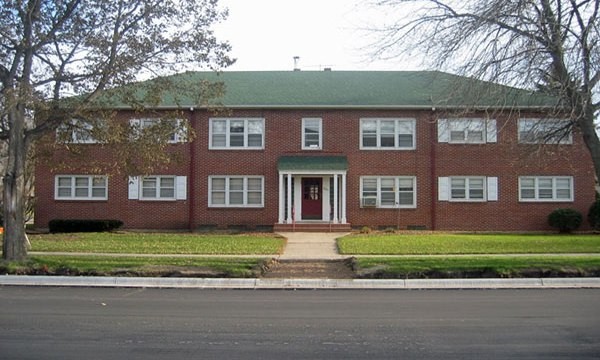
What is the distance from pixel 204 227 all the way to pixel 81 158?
35.2ft

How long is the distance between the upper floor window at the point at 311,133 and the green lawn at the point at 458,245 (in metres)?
6.89

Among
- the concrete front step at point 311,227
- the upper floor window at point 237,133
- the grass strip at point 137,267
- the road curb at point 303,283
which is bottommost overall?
the road curb at point 303,283

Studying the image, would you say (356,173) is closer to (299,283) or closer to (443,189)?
(443,189)

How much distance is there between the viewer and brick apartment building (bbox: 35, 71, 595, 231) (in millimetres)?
26359

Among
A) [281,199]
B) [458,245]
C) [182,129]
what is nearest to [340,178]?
[281,199]

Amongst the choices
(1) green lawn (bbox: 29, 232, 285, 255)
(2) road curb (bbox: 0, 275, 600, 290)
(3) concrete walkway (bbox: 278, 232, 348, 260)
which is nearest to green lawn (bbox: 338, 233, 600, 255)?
(3) concrete walkway (bbox: 278, 232, 348, 260)

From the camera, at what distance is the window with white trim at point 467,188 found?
26.4 metres

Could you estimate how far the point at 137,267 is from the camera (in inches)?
545

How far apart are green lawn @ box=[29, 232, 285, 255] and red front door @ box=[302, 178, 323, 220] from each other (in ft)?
16.9

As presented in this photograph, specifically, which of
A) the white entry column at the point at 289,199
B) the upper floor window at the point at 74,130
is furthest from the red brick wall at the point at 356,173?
the upper floor window at the point at 74,130

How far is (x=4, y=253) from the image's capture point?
14219 millimetres

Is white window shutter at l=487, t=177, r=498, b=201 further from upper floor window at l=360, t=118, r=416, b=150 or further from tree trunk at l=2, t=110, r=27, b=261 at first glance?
tree trunk at l=2, t=110, r=27, b=261

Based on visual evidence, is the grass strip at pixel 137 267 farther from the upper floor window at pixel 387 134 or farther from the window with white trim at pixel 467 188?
the window with white trim at pixel 467 188

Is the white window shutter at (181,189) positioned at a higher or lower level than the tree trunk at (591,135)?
lower
